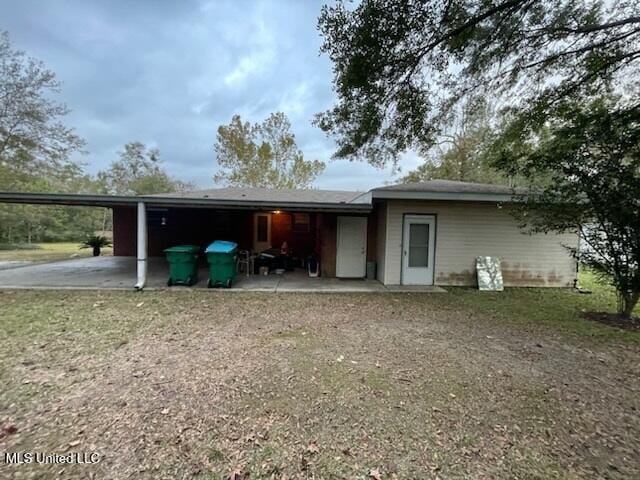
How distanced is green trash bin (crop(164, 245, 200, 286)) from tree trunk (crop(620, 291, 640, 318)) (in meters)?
9.28

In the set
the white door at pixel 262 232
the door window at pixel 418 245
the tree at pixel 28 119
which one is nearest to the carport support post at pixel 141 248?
the white door at pixel 262 232

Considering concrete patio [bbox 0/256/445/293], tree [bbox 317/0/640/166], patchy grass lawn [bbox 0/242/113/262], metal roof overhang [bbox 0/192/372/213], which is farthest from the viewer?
patchy grass lawn [bbox 0/242/113/262]

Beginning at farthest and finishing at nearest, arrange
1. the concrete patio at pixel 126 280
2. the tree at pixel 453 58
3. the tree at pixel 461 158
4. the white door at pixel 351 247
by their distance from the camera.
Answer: the tree at pixel 461 158
the white door at pixel 351 247
the concrete patio at pixel 126 280
the tree at pixel 453 58

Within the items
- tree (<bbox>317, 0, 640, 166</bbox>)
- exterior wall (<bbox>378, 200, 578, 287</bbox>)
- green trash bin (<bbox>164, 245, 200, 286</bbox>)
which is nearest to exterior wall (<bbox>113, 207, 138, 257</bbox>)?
green trash bin (<bbox>164, 245, 200, 286</bbox>)

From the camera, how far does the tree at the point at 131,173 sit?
2914cm

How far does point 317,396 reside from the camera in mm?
2795

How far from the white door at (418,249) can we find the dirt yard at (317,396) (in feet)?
9.63

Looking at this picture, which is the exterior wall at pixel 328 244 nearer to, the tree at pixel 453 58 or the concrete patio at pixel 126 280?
the concrete patio at pixel 126 280

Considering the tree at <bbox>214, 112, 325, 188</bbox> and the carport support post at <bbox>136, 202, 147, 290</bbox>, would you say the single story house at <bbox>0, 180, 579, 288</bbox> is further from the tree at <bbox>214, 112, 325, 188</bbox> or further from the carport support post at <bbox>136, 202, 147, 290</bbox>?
the tree at <bbox>214, 112, 325, 188</bbox>

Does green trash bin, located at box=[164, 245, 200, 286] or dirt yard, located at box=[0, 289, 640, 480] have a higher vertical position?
green trash bin, located at box=[164, 245, 200, 286]

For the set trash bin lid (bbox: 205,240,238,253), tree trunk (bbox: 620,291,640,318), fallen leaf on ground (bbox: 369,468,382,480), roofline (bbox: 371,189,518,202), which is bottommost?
fallen leaf on ground (bbox: 369,468,382,480)

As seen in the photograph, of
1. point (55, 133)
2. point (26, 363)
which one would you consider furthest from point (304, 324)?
point (55, 133)

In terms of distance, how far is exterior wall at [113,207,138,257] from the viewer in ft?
41.5

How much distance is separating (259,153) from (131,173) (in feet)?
53.1
